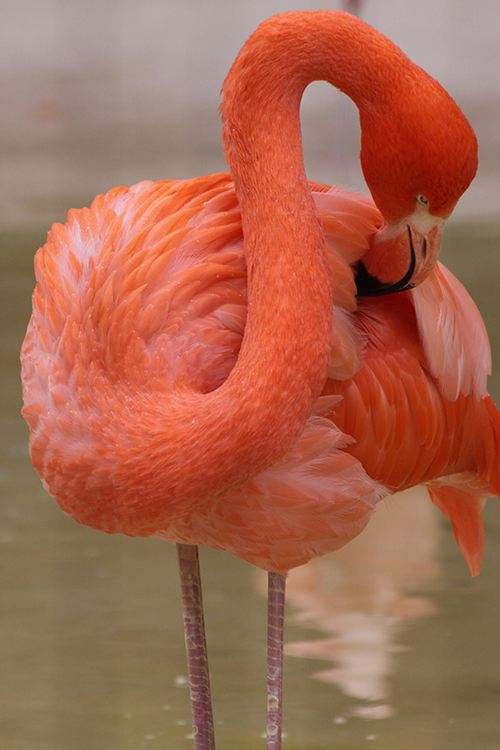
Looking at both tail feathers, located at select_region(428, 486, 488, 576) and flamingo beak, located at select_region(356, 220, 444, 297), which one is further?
tail feathers, located at select_region(428, 486, 488, 576)

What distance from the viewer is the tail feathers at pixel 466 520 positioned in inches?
99.0

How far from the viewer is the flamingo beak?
5.34 feet

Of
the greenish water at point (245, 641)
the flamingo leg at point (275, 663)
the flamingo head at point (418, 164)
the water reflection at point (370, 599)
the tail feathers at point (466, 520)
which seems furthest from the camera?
the water reflection at point (370, 599)

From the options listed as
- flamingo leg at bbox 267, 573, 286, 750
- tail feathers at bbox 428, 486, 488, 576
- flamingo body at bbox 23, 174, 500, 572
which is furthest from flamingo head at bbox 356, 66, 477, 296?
tail feathers at bbox 428, 486, 488, 576

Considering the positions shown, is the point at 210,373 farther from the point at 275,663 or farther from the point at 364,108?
the point at 275,663

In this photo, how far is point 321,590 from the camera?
11.2 ft

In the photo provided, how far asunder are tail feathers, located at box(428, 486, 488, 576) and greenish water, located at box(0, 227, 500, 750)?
0.28 m

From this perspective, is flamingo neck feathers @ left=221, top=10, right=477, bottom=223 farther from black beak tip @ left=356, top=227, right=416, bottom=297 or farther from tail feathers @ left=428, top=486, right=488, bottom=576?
tail feathers @ left=428, top=486, right=488, bottom=576

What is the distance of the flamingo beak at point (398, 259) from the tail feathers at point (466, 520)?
857 mm

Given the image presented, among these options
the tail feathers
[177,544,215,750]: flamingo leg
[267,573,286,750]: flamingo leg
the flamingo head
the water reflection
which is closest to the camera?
the flamingo head

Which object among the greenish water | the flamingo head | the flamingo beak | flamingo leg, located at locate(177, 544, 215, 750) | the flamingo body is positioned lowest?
the greenish water

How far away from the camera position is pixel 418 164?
1.51 m

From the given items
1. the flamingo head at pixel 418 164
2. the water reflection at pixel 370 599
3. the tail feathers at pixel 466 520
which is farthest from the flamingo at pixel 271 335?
the water reflection at pixel 370 599

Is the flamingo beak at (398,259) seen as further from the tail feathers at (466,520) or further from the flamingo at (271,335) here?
the tail feathers at (466,520)
